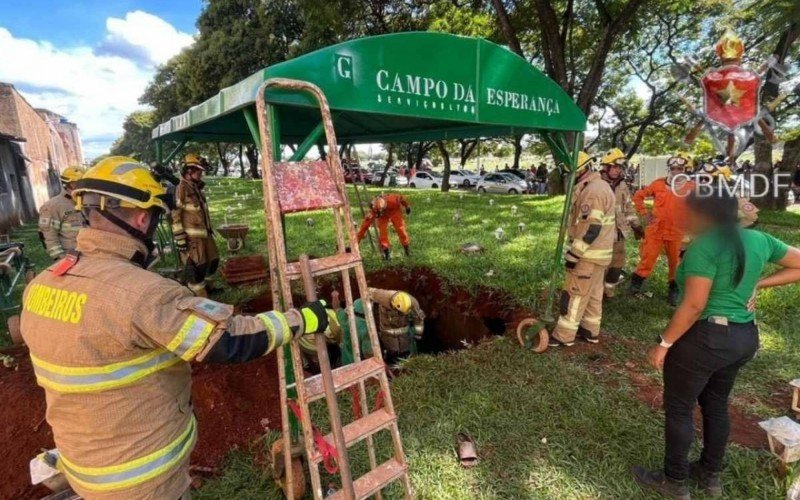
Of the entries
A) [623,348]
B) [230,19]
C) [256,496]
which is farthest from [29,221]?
[623,348]

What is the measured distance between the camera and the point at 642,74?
21.0 m

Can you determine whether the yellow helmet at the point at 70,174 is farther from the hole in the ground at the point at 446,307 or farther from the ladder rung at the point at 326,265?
the ladder rung at the point at 326,265

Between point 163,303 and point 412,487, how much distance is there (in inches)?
74.7

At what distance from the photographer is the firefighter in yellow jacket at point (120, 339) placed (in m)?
1.41

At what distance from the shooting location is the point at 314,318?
1759 millimetres

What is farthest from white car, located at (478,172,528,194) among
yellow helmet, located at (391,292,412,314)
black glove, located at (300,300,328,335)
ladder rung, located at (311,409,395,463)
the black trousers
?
black glove, located at (300,300,328,335)

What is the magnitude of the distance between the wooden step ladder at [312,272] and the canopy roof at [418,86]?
171 mm

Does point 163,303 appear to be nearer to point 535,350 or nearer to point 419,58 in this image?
point 419,58

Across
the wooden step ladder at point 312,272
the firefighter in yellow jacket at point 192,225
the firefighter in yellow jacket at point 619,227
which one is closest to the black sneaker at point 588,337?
the firefighter in yellow jacket at point 619,227

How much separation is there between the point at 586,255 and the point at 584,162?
3.20 ft

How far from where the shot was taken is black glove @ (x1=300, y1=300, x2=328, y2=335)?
1.74 meters

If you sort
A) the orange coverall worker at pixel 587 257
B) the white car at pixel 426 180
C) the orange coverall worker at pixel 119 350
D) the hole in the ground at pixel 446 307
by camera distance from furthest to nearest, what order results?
the white car at pixel 426 180 < the hole in the ground at pixel 446 307 < the orange coverall worker at pixel 587 257 < the orange coverall worker at pixel 119 350

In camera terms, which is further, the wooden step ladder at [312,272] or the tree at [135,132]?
the tree at [135,132]

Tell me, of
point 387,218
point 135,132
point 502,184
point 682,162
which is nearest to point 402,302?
point 387,218
